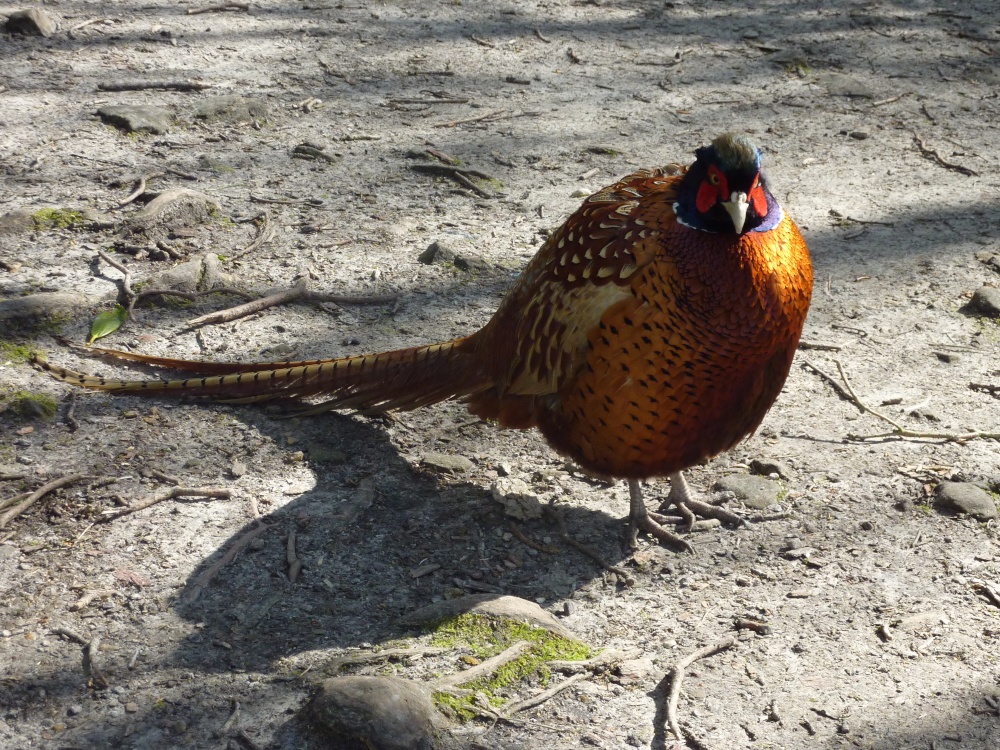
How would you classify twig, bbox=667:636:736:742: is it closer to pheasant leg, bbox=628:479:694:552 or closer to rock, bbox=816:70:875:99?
pheasant leg, bbox=628:479:694:552

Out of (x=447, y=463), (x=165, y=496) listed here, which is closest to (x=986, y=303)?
(x=447, y=463)

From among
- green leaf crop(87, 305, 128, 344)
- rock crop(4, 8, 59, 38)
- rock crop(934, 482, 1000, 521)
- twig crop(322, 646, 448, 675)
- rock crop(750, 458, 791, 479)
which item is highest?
rock crop(4, 8, 59, 38)

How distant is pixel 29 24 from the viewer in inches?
248

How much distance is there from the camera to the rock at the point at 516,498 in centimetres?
350

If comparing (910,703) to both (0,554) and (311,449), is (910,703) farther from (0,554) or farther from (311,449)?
(0,554)

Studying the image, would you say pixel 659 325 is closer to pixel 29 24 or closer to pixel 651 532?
pixel 651 532

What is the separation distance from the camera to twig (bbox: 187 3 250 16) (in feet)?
22.6

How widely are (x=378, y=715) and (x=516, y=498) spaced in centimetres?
126

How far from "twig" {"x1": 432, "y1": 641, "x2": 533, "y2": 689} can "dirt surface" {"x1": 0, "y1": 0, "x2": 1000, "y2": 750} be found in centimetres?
10

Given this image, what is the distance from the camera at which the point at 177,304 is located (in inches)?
170

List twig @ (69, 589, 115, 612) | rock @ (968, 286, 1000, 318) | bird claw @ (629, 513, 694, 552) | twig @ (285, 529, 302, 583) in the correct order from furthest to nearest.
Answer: rock @ (968, 286, 1000, 318) → bird claw @ (629, 513, 694, 552) → twig @ (285, 529, 302, 583) → twig @ (69, 589, 115, 612)

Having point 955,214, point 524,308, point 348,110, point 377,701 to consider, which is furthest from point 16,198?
point 955,214

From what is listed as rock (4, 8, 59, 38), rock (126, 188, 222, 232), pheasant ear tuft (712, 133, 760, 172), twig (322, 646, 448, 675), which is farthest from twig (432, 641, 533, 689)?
rock (4, 8, 59, 38)

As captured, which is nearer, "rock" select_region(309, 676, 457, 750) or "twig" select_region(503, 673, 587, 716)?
"rock" select_region(309, 676, 457, 750)
